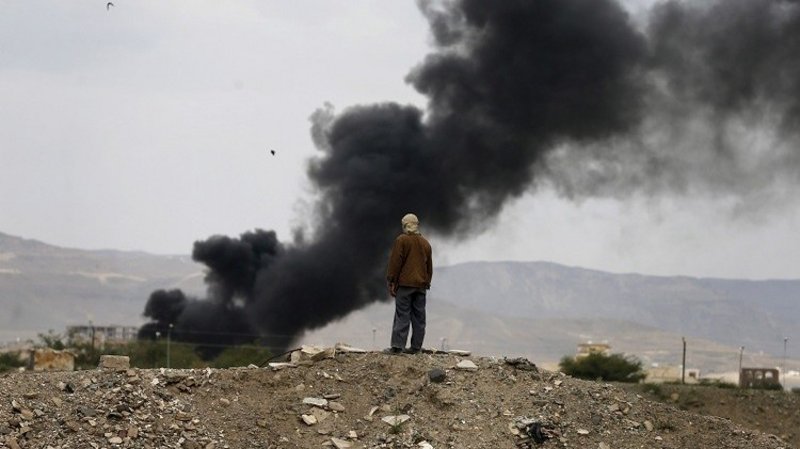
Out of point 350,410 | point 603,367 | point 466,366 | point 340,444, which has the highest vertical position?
point 603,367

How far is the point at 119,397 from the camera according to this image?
1761 centimetres

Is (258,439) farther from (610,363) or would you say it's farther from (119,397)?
(610,363)

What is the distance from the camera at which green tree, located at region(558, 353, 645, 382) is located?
54438 mm

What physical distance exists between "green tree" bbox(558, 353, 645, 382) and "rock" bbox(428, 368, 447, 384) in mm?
34498

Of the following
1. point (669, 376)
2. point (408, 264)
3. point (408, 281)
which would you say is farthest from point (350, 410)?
point (669, 376)

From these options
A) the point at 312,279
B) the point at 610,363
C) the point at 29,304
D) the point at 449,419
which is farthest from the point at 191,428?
the point at 29,304

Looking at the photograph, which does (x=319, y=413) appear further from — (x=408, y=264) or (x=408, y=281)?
(x=408, y=264)

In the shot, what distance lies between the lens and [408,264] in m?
20.1

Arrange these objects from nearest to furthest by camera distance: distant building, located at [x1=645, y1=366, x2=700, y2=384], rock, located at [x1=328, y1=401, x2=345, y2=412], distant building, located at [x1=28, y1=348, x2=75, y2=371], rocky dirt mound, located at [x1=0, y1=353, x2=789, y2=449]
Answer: rocky dirt mound, located at [x1=0, y1=353, x2=789, y2=449], rock, located at [x1=328, y1=401, x2=345, y2=412], distant building, located at [x1=28, y1=348, x2=75, y2=371], distant building, located at [x1=645, y1=366, x2=700, y2=384]

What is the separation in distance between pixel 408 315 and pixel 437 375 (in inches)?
54.1

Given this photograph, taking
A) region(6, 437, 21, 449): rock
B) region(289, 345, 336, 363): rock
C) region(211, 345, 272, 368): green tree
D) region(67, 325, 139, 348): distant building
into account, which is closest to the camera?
region(6, 437, 21, 449): rock

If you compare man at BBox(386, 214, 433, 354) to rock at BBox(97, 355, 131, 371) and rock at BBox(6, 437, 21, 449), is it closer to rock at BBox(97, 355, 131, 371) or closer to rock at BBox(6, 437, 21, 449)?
rock at BBox(97, 355, 131, 371)

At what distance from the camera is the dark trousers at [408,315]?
20109 mm

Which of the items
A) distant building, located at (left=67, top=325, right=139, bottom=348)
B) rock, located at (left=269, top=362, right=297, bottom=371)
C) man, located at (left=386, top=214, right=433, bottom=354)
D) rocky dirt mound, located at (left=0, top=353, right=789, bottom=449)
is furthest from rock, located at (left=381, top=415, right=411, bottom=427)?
distant building, located at (left=67, top=325, right=139, bottom=348)
